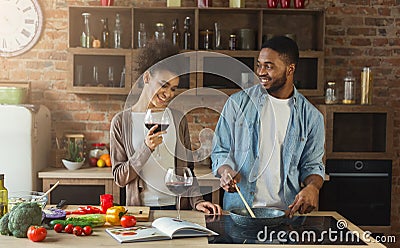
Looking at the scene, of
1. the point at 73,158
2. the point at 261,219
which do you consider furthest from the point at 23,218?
the point at 73,158

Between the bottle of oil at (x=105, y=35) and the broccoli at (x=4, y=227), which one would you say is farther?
the bottle of oil at (x=105, y=35)

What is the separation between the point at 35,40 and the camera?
16.6 ft

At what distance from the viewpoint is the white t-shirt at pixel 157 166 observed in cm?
301

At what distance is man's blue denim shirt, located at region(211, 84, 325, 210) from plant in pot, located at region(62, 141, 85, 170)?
6.28 ft

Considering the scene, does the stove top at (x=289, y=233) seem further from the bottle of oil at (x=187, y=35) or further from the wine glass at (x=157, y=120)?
the bottle of oil at (x=187, y=35)

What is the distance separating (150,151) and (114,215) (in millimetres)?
387

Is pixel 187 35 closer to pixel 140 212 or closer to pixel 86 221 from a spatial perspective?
pixel 140 212

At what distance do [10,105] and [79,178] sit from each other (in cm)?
76

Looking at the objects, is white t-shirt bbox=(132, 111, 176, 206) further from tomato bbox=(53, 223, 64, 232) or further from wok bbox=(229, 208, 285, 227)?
tomato bbox=(53, 223, 64, 232)

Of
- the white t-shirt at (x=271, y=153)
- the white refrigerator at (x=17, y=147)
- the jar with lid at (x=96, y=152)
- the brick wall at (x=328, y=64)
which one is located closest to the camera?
the white t-shirt at (x=271, y=153)

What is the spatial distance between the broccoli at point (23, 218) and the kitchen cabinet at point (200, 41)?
237cm

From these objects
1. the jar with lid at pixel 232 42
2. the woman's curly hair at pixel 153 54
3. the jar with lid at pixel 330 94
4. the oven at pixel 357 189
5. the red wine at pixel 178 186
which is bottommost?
the oven at pixel 357 189

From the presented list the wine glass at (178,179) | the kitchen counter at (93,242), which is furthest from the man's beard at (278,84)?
the kitchen counter at (93,242)

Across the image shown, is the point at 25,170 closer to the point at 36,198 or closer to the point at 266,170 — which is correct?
the point at 36,198
